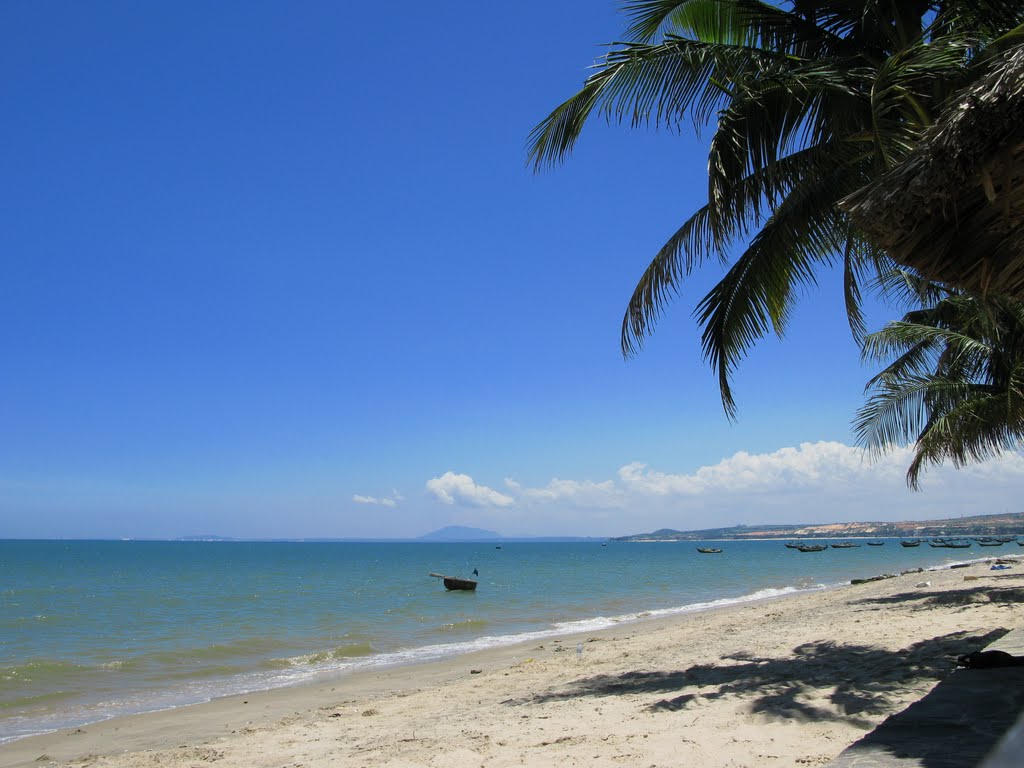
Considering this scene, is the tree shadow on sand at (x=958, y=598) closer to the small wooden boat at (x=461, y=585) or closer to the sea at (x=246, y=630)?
the sea at (x=246, y=630)

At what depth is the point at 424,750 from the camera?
253 inches

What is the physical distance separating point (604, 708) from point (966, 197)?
16.9 feet

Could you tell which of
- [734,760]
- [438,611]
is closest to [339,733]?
[734,760]

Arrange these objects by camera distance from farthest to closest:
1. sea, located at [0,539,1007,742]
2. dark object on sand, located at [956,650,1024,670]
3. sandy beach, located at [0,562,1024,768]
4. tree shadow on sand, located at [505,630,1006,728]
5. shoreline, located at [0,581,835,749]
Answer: sea, located at [0,539,1007,742]
shoreline, located at [0,581,835,749]
tree shadow on sand, located at [505,630,1006,728]
sandy beach, located at [0,562,1024,768]
dark object on sand, located at [956,650,1024,670]

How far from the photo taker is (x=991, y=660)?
4465mm

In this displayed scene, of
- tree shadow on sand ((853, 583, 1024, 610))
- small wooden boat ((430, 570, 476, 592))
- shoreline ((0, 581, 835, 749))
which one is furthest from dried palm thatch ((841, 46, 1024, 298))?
small wooden boat ((430, 570, 476, 592))

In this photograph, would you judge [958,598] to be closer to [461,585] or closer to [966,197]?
[966,197]

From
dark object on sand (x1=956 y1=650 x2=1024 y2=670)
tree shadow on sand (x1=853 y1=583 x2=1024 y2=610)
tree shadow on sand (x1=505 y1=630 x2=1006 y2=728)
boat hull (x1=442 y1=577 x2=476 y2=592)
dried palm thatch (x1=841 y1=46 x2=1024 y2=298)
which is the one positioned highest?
dried palm thatch (x1=841 y1=46 x2=1024 y2=298)

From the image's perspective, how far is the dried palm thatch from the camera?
12.2ft

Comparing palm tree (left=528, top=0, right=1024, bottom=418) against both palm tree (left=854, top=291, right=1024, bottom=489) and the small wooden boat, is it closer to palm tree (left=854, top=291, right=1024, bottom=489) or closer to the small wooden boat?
palm tree (left=854, top=291, right=1024, bottom=489)

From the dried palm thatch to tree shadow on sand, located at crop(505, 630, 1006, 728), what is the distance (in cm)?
329

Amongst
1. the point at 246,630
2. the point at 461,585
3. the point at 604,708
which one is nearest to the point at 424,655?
the point at 246,630

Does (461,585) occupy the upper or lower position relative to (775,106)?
lower

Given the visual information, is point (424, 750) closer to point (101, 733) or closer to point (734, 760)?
point (734, 760)
